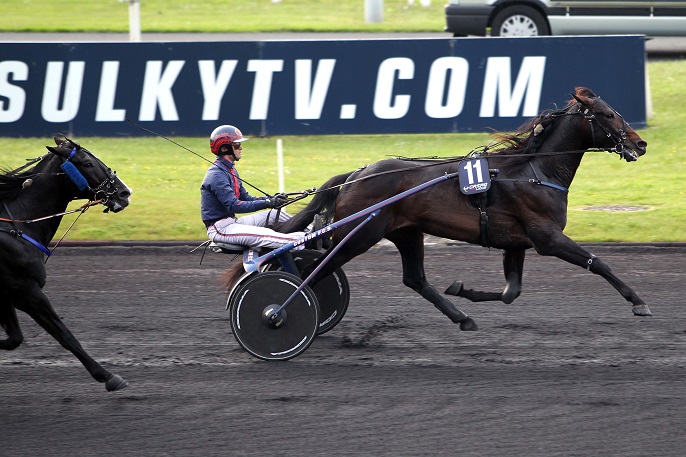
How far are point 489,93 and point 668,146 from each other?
8.58 ft

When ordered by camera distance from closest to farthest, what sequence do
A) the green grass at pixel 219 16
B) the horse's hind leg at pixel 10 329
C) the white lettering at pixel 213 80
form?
1. the horse's hind leg at pixel 10 329
2. the white lettering at pixel 213 80
3. the green grass at pixel 219 16

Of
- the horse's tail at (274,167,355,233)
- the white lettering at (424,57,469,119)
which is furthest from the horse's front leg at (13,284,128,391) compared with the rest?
the white lettering at (424,57,469,119)

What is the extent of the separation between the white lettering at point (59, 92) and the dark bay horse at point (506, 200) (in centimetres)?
812

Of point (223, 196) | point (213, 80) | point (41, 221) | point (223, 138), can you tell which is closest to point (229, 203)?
point (223, 196)

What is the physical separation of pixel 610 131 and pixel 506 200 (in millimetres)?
881

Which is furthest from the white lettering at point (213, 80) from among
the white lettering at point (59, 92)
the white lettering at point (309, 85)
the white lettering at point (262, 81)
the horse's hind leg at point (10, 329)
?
the horse's hind leg at point (10, 329)

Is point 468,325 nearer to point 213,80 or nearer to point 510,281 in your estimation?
point 510,281

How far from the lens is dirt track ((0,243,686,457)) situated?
18.8ft

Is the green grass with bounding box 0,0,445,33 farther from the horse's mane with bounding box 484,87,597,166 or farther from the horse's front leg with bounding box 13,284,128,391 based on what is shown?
the horse's front leg with bounding box 13,284,128,391

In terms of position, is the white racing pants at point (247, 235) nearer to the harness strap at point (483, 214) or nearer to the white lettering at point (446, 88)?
the harness strap at point (483, 214)

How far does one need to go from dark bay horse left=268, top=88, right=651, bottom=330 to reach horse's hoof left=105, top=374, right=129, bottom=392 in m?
1.53

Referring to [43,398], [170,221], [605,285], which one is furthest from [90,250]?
[605,285]

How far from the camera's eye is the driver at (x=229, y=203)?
283 inches

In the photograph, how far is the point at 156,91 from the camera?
579 inches
